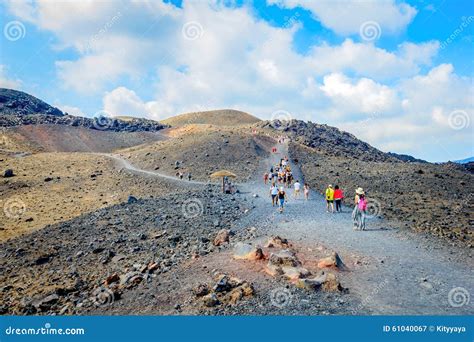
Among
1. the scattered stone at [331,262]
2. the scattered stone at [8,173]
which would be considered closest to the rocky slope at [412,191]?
the scattered stone at [331,262]

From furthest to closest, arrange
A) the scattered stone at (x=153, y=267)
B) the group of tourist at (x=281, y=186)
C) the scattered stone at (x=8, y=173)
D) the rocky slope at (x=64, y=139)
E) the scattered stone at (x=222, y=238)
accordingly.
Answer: the rocky slope at (x=64, y=139)
the scattered stone at (x=8, y=173)
the group of tourist at (x=281, y=186)
the scattered stone at (x=222, y=238)
the scattered stone at (x=153, y=267)

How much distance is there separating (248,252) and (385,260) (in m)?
5.33

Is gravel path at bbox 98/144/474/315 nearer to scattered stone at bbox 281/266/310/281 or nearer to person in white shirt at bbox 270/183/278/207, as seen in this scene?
person in white shirt at bbox 270/183/278/207

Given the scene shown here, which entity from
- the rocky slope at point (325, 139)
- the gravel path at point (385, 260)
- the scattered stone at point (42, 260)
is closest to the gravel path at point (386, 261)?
the gravel path at point (385, 260)

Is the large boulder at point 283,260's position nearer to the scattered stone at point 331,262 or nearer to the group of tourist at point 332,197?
the scattered stone at point 331,262

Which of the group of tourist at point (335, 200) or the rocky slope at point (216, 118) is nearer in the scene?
the group of tourist at point (335, 200)

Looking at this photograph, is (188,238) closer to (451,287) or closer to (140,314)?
(140,314)

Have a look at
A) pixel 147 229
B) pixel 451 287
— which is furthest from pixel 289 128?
pixel 451 287

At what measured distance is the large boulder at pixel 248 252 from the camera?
42.5ft

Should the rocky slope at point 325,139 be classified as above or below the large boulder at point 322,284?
above

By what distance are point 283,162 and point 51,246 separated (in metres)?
29.1

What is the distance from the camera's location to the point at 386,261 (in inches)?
549

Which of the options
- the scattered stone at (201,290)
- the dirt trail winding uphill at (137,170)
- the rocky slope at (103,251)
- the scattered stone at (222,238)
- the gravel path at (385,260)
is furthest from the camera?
the dirt trail winding uphill at (137,170)

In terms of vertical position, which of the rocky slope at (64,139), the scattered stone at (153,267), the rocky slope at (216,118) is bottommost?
the scattered stone at (153,267)
